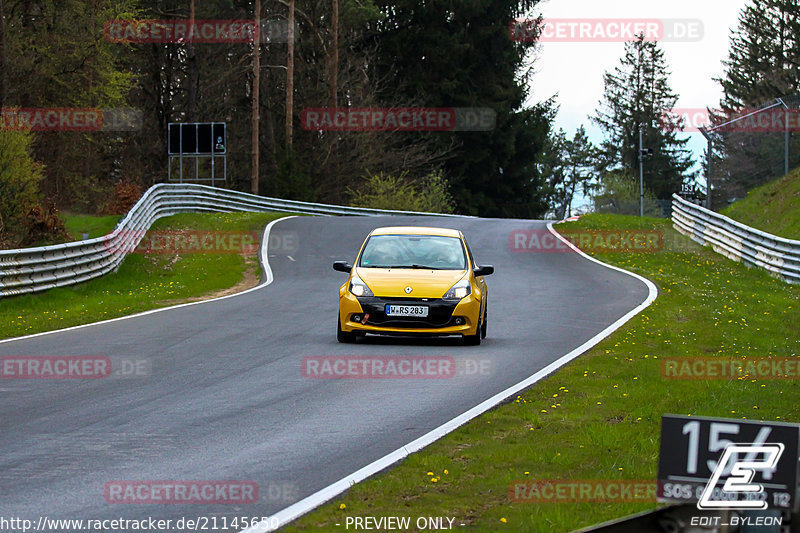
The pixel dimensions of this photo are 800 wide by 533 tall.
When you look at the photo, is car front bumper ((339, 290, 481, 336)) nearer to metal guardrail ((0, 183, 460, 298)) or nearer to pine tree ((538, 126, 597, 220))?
metal guardrail ((0, 183, 460, 298))

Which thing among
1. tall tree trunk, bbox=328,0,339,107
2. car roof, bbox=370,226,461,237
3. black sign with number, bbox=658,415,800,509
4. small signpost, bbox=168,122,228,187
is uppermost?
tall tree trunk, bbox=328,0,339,107

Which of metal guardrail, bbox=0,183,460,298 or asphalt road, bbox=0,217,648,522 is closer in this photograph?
asphalt road, bbox=0,217,648,522

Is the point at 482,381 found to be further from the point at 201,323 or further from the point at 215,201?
the point at 215,201

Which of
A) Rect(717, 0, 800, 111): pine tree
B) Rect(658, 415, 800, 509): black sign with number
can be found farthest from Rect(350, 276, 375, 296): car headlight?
Rect(717, 0, 800, 111): pine tree

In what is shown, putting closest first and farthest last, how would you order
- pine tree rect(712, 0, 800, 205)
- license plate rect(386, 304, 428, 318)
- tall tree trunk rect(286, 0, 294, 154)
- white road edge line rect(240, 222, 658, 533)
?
white road edge line rect(240, 222, 658, 533) < license plate rect(386, 304, 428, 318) < tall tree trunk rect(286, 0, 294, 154) < pine tree rect(712, 0, 800, 205)

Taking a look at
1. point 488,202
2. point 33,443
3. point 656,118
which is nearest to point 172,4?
point 488,202

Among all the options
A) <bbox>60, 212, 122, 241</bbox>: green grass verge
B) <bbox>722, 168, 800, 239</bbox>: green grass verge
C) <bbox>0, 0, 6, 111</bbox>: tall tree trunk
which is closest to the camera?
<bbox>60, 212, 122, 241</bbox>: green grass verge

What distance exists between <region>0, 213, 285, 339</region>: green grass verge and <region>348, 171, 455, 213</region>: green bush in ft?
64.5

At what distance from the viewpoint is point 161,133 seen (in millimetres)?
61688

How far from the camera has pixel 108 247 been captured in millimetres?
29062

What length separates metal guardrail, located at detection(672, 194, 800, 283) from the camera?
27.7 m

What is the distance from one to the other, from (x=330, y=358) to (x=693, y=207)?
91.2 feet

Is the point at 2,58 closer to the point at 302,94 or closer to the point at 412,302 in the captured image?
the point at 412,302

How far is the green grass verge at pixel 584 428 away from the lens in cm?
663
